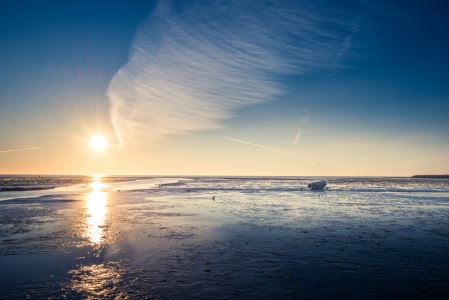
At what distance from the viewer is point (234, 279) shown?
9664 mm

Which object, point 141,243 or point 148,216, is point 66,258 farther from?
point 148,216

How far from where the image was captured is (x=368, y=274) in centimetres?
1025

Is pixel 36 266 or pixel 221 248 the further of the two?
pixel 221 248

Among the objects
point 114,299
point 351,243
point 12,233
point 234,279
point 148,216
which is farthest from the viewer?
point 148,216

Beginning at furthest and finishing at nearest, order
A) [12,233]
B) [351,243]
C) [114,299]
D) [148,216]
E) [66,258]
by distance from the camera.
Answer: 1. [148,216]
2. [12,233]
3. [351,243]
4. [66,258]
5. [114,299]

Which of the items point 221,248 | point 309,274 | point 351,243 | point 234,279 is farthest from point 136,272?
point 351,243

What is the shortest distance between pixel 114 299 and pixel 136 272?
2.26m

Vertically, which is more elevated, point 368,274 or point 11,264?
point 11,264

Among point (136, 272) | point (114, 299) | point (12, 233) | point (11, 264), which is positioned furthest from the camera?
point (12, 233)

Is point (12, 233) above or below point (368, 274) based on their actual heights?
above

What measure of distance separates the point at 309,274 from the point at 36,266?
1148cm

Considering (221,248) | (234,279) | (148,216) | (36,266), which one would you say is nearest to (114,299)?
(234,279)

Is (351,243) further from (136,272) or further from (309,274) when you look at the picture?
(136,272)

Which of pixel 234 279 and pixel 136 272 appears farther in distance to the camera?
pixel 136 272
